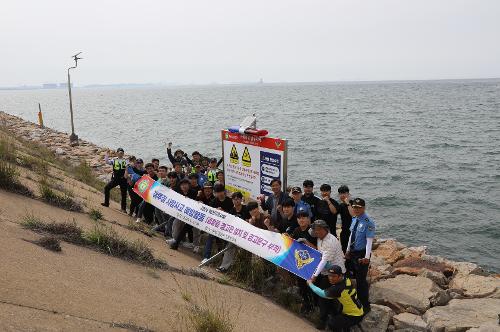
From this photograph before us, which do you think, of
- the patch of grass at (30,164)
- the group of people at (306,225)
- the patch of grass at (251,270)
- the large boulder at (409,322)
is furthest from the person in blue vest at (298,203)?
the patch of grass at (30,164)

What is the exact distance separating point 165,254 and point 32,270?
3.06 meters

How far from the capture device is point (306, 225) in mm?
7309

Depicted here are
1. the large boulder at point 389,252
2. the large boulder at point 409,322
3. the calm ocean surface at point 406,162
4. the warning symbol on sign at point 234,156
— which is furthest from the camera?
the calm ocean surface at point 406,162

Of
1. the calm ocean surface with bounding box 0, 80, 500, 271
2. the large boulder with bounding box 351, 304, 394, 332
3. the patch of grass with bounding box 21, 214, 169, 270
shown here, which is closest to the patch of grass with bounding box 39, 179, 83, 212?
the patch of grass with bounding box 21, 214, 169, 270

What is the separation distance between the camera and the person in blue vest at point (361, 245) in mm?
7055

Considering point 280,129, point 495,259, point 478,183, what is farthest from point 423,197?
point 280,129

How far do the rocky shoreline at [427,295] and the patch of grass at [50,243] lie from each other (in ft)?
17.0

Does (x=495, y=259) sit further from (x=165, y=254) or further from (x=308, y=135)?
(x=308, y=135)

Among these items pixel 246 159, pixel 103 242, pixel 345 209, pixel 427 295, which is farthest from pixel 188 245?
pixel 427 295

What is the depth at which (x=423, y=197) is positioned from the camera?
1969cm

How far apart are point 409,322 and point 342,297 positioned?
174cm

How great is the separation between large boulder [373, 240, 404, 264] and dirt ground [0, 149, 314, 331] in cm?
524

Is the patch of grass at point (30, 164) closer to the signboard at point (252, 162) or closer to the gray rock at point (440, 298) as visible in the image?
the signboard at point (252, 162)

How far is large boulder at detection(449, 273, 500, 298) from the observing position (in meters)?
8.65
